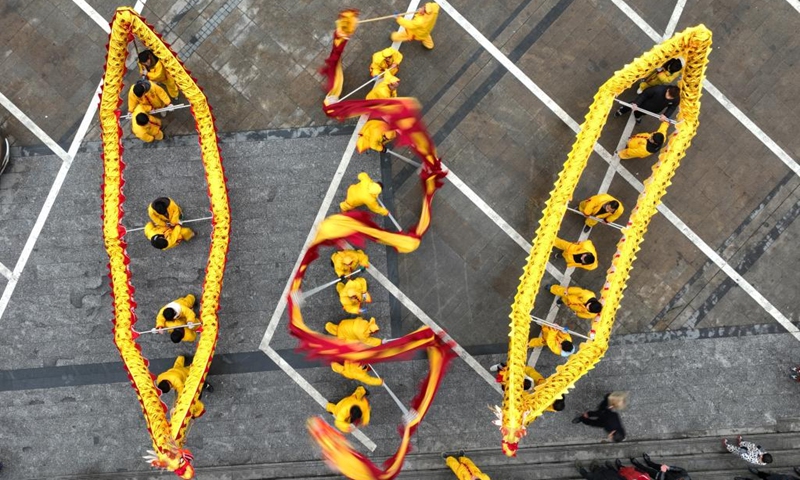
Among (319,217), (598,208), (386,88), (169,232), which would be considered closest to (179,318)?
(169,232)

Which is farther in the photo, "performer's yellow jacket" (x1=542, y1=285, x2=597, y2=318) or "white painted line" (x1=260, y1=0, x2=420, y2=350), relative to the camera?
"white painted line" (x1=260, y1=0, x2=420, y2=350)

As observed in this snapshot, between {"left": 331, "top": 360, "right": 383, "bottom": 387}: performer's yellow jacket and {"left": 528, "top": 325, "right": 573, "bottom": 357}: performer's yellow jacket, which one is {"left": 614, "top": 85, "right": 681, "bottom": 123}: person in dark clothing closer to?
{"left": 528, "top": 325, "right": 573, "bottom": 357}: performer's yellow jacket

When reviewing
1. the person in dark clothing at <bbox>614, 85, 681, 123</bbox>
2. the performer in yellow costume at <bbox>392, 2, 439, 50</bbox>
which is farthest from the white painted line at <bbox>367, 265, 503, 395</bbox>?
the person in dark clothing at <bbox>614, 85, 681, 123</bbox>

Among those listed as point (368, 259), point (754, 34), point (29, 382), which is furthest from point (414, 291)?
point (754, 34)

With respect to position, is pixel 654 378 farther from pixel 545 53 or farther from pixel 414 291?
pixel 545 53

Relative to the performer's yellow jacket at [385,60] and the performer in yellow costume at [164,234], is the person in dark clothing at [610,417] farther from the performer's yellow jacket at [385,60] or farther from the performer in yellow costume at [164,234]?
the performer in yellow costume at [164,234]

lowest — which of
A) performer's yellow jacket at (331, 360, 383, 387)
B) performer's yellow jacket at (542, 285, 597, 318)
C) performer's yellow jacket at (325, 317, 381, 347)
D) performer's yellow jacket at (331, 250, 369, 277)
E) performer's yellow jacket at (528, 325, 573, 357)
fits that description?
performer's yellow jacket at (331, 360, 383, 387)
